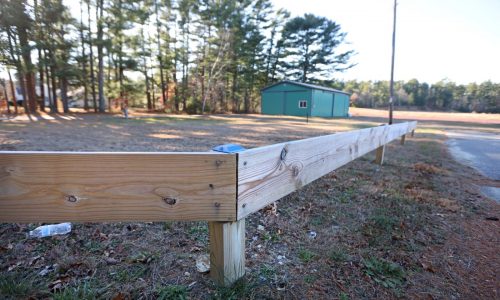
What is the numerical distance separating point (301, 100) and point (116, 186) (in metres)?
29.4

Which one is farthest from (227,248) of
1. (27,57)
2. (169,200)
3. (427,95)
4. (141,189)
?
(427,95)

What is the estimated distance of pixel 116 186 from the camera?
3.64 feet

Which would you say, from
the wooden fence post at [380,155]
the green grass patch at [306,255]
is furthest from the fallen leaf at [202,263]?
the wooden fence post at [380,155]

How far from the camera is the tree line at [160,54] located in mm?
17906

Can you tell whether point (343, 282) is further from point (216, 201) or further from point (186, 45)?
point (186, 45)

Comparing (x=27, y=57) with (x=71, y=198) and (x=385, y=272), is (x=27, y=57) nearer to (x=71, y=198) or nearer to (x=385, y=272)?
(x=71, y=198)

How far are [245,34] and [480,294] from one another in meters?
37.4

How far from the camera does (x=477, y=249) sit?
2.16m

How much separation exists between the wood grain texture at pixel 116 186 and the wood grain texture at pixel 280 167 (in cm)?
8

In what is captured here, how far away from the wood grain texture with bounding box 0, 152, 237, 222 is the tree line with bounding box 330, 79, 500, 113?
68.0m

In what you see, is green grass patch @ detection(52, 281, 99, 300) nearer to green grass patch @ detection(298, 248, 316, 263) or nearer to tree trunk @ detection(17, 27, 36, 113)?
green grass patch @ detection(298, 248, 316, 263)

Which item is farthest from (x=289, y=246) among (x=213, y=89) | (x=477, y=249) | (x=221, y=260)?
(x=213, y=89)

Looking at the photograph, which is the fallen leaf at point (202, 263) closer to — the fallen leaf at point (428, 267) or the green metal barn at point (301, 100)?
the fallen leaf at point (428, 267)

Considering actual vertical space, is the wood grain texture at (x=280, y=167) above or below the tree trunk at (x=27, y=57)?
below
